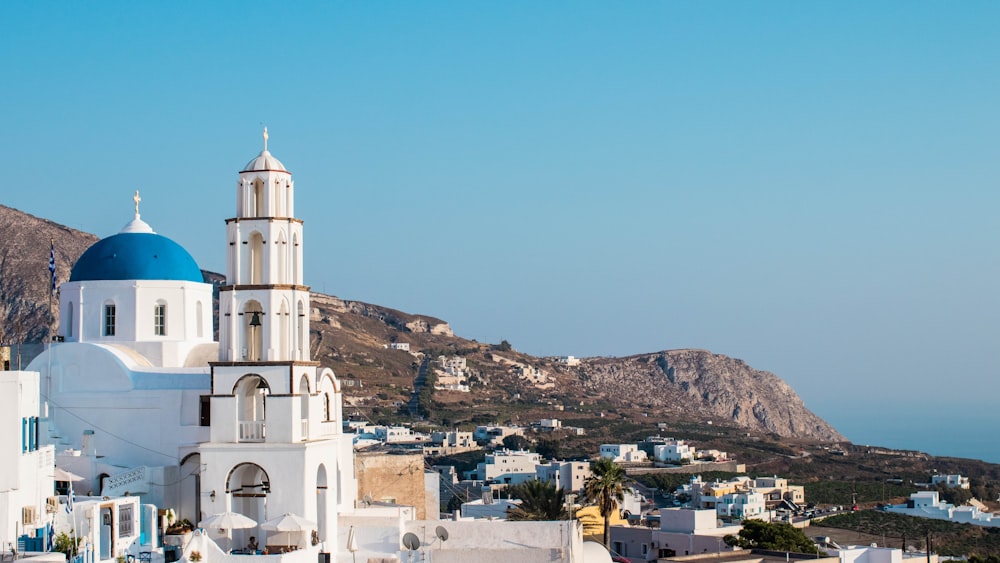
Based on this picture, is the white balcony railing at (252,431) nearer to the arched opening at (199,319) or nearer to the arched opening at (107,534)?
the arched opening at (107,534)

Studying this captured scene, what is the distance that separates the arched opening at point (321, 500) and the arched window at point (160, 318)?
23.0 feet

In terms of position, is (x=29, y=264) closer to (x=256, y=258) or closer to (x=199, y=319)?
(x=199, y=319)

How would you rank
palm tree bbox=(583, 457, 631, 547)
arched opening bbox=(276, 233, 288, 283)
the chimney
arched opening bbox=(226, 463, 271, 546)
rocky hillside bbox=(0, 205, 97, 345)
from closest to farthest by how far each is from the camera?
arched opening bbox=(226, 463, 271, 546) → arched opening bbox=(276, 233, 288, 283) → the chimney → palm tree bbox=(583, 457, 631, 547) → rocky hillside bbox=(0, 205, 97, 345)

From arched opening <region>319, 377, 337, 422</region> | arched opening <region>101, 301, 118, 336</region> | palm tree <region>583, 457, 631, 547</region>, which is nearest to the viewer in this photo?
arched opening <region>319, 377, 337, 422</region>

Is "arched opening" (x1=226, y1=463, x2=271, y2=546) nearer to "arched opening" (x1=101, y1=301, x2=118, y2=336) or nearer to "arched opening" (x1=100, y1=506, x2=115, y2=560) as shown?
"arched opening" (x1=100, y1=506, x2=115, y2=560)

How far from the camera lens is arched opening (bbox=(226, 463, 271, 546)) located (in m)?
30.6

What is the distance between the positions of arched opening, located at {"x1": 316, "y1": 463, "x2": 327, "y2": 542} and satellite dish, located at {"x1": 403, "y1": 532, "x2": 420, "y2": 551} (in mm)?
1959

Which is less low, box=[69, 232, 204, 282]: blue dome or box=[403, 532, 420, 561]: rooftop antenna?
box=[69, 232, 204, 282]: blue dome

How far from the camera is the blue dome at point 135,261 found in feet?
116

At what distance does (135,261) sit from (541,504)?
14.0 m

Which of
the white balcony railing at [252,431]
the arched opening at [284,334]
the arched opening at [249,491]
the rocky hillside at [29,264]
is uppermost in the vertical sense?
the rocky hillside at [29,264]

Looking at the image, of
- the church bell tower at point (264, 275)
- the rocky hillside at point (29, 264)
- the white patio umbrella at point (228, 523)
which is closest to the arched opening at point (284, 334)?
the church bell tower at point (264, 275)

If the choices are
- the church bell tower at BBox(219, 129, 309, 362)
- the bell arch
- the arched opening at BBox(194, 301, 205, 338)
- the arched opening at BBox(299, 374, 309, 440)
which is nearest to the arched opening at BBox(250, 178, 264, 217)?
the church bell tower at BBox(219, 129, 309, 362)

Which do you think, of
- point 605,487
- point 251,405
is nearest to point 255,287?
point 251,405
